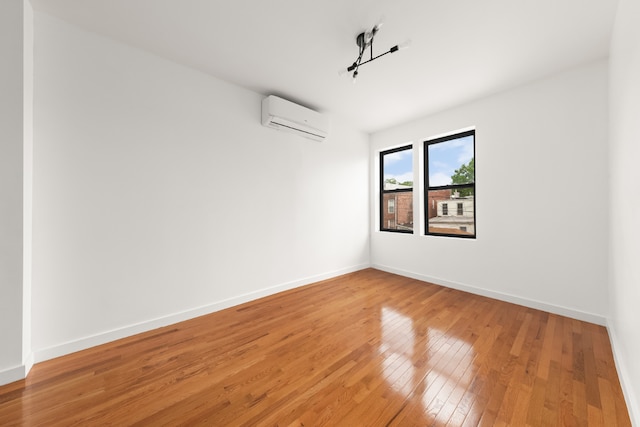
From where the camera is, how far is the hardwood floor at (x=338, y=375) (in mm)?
1352

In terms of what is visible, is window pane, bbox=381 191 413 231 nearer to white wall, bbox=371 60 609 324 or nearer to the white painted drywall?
white wall, bbox=371 60 609 324

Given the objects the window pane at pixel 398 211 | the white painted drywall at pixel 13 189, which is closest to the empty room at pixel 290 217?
the white painted drywall at pixel 13 189

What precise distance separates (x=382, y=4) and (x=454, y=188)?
2.76 m

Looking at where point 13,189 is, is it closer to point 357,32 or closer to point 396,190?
point 357,32

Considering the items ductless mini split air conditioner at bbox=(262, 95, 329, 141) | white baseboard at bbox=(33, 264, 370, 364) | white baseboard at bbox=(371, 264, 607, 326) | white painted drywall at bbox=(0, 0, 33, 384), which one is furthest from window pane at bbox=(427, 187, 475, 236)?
white painted drywall at bbox=(0, 0, 33, 384)

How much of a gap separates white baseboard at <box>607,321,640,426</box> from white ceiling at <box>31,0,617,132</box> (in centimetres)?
260

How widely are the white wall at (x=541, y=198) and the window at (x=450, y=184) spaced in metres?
0.25

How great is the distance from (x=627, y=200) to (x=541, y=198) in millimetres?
1375

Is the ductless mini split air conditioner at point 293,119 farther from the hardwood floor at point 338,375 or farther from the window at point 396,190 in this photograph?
the hardwood floor at point 338,375

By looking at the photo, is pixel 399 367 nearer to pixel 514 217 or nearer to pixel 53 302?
pixel 514 217

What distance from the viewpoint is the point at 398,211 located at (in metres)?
4.50

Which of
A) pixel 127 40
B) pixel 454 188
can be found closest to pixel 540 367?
pixel 454 188

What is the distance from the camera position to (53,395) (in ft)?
4.91

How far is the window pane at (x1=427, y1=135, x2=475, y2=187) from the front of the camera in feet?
11.7
